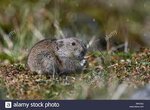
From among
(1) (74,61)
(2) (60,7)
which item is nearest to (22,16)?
(2) (60,7)

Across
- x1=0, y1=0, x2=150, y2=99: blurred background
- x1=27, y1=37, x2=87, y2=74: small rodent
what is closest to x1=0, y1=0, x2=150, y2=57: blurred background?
x1=0, y1=0, x2=150, y2=99: blurred background

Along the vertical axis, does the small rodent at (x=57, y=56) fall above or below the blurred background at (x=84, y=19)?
below

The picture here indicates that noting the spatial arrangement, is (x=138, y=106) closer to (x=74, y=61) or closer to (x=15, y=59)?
(x=74, y=61)

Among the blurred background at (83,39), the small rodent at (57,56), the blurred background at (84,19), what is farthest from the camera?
the blurred background at (84,19)

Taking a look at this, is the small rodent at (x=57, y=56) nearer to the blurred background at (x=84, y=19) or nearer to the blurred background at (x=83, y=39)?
the blurred background at (x=83, y=39)

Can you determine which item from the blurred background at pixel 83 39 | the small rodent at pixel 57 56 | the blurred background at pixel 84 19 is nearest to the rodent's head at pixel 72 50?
the small rodent at pixel 57 56

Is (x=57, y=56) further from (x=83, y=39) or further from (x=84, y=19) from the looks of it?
(x=84, y=19)

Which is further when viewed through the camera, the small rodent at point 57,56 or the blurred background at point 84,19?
the blurred background at point 84,19

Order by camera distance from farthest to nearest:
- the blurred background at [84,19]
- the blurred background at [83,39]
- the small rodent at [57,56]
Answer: the blurred background at [84,19], the small rodent at [57,56], the blurred background at [83,39]
